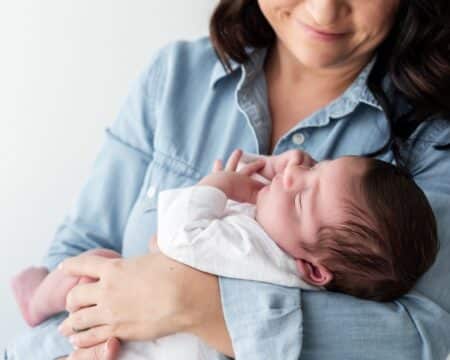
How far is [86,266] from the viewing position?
4.12ft

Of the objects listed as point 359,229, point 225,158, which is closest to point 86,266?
point 225,158

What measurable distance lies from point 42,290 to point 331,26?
2.45 feet

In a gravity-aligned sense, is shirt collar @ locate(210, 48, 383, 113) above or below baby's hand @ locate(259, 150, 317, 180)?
below

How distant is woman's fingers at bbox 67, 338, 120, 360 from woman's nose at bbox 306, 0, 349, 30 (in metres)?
0.66

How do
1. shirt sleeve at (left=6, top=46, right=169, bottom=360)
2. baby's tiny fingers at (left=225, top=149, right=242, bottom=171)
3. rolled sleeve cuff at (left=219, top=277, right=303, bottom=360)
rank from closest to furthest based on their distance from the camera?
rolled sleeve cuff at (left=219, top=277, right=303, bottom=360) → baby's tiny fingers at (left=225, top=149, right=242, bottom=171) → shirt sleeve at (left=6, top=46, right=169, bottom=360)

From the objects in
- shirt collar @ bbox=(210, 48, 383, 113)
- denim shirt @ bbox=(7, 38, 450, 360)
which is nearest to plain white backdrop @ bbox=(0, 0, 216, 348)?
denim shirt @ bbox=(7, 38, 450, 360)

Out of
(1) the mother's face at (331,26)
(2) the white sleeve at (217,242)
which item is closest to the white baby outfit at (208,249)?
(2) the white sleeve at (217,242)

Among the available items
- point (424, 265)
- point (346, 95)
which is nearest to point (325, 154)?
point (346, 95)

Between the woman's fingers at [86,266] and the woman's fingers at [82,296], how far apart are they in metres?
0.02

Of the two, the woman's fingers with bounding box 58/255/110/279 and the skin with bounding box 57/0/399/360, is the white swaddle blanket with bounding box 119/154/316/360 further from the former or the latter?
the woman's fingers with bounding box 58/255/110/279

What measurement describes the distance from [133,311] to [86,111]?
2.67 feet

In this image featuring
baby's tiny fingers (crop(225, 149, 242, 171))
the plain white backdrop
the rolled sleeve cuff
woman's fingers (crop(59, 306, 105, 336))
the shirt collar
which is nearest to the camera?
the rolled sleeve cuff

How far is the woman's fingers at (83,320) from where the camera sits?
1.19 meters

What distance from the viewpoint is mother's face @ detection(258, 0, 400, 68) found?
1230 mm
